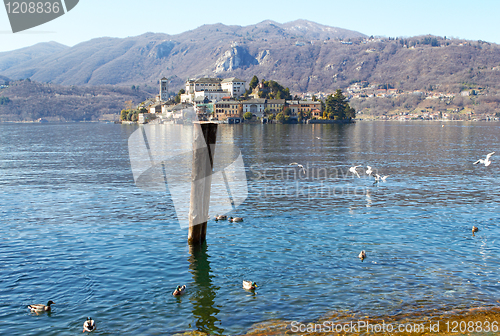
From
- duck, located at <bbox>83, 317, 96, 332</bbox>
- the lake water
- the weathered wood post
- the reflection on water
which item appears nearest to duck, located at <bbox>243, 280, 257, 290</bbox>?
the lake water

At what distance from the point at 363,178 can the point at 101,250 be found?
96.0 feet

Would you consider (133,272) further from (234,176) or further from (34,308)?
(234,176)

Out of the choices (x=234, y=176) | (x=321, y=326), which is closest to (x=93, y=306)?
(x=321, y=326)

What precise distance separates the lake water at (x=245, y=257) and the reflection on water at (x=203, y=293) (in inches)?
2.7

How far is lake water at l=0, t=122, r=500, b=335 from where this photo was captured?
14.8 metres

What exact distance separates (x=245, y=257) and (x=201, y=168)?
4.69 m

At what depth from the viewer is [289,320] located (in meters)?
14.0

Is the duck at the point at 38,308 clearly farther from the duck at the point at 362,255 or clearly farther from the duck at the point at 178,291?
the duck at the point at 362,255

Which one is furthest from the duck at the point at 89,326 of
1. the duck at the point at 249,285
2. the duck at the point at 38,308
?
the duck at the point at 249,285

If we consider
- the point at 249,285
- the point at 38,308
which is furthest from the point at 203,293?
the point at 38,308

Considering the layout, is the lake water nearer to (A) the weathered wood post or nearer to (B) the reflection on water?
(B) the reflection on water

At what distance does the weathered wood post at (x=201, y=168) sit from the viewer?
18.1 m

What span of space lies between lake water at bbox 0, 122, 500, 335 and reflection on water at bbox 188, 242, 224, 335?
67mm

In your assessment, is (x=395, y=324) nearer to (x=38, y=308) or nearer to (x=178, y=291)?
(x=178, y=291)
